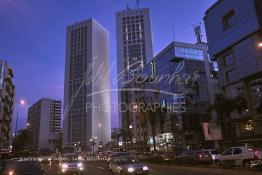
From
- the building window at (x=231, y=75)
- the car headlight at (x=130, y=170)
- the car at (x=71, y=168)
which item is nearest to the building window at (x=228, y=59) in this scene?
the building window at (x=231, y=75)

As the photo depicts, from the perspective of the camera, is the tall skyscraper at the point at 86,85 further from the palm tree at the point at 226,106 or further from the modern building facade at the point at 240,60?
the palm tree at the point at 226,106

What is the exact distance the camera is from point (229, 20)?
6881 centimetres

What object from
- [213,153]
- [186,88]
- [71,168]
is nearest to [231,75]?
[186,88]

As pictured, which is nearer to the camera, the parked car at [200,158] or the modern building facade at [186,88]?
the parked car at [200,158]

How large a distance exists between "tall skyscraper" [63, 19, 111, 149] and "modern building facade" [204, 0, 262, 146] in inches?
4405

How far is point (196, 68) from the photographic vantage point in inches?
3789

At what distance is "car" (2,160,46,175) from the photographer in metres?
14.5

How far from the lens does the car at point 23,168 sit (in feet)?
47.7

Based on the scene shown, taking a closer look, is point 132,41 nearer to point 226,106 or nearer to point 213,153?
point 226,106

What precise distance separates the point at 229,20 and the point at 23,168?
2534 inches

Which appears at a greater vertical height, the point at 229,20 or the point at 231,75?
the point at 229,20

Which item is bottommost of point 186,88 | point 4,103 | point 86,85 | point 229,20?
point 4,103

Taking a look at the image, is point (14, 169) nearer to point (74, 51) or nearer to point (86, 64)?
point (86, 64)

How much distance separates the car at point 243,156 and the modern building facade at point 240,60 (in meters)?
28.6
